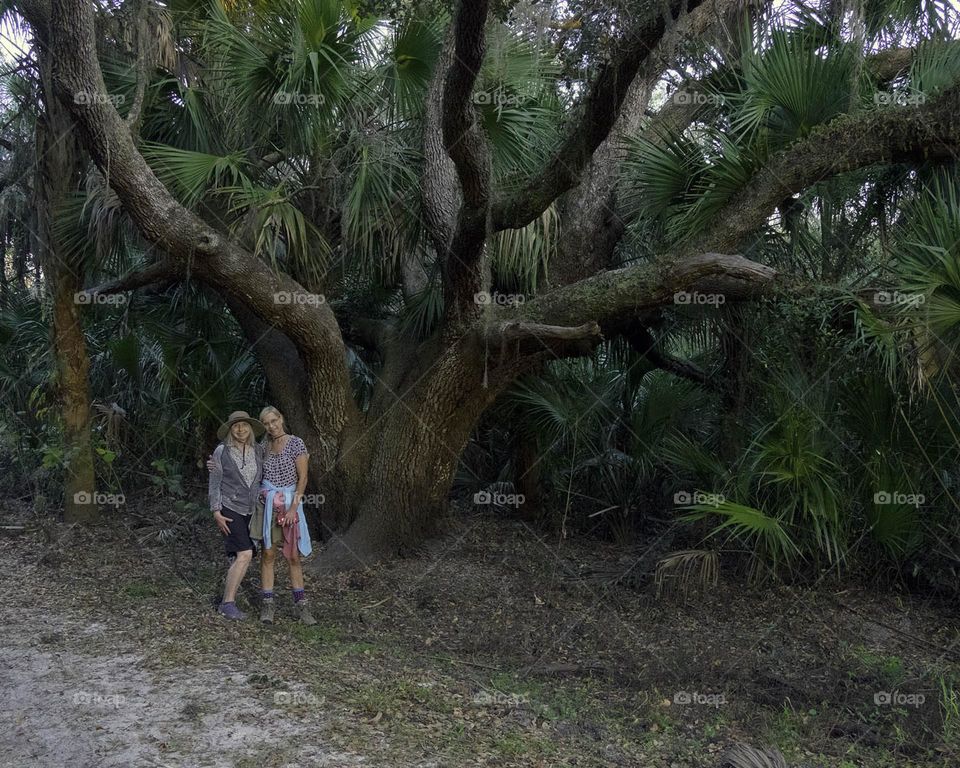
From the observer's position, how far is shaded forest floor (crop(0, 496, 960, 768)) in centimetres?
471

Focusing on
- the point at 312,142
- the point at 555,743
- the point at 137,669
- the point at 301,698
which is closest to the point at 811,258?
the point at 312,142

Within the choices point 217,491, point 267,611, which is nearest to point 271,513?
point 217,491

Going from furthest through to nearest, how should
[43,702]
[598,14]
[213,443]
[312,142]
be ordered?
1. [213,443]
2. [312,142]
3. [598,14]
4. [43,702]

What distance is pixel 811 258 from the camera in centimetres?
773

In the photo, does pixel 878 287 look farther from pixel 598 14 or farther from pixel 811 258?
pixel 598 14

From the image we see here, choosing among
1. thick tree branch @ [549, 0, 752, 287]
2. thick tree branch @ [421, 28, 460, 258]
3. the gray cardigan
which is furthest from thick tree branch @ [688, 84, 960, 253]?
the gray cardigan

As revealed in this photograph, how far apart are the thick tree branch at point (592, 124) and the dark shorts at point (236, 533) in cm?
262

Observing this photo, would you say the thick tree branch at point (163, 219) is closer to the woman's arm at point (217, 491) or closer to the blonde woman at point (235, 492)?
the blonde woman at point (235, 492)

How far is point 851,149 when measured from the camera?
657 cm

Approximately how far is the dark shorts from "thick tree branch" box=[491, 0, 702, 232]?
8.60ft

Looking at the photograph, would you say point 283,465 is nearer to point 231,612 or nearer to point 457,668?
point 231,612

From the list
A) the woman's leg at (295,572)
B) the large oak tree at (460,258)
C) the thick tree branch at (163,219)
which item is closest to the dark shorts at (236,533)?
the woman's leg at (295,572)

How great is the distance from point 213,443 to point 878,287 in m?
6.49

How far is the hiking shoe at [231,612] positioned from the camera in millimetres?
6422
